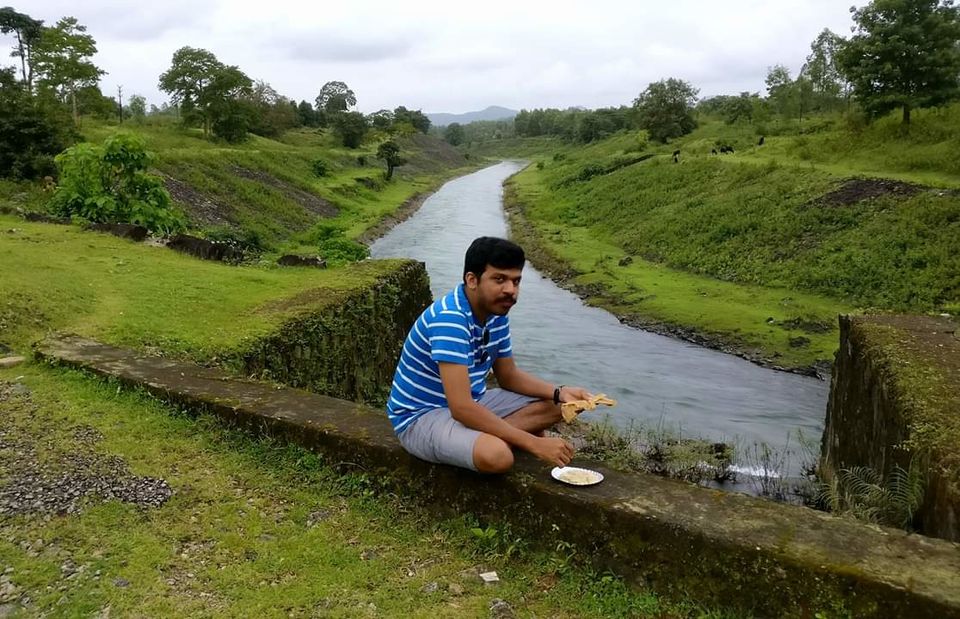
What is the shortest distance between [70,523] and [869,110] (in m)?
32.5

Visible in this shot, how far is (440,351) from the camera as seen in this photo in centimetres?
409

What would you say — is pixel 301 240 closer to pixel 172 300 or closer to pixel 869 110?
pixel 172 300

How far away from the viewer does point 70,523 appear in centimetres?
420

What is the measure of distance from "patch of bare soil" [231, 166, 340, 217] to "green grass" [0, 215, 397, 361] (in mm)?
19846

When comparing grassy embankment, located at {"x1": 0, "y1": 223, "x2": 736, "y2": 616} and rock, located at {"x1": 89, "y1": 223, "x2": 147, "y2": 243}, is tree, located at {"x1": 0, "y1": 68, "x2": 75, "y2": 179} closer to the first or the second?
rock, located at {"x1": 89, "y1": 223, "x2": 147, "y2": 243}

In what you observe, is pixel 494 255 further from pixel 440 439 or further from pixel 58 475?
pixel 58 475

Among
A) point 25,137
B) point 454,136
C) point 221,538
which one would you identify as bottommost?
point 221,538

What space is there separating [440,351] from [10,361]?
18.4ft

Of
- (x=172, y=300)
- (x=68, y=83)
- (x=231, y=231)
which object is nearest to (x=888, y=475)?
(x=172, y=300)

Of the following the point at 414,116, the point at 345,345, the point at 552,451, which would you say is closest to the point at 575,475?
the point at 552,451

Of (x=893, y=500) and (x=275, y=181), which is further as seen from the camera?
(x=275, y=181)

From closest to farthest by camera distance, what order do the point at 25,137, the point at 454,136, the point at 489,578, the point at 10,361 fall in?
1. the point at 489,578
2. the point at 10,361
3. the point at 25,137
4. the point at 454,136

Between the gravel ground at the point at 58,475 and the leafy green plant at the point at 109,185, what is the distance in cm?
1312

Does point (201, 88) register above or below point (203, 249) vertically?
above
